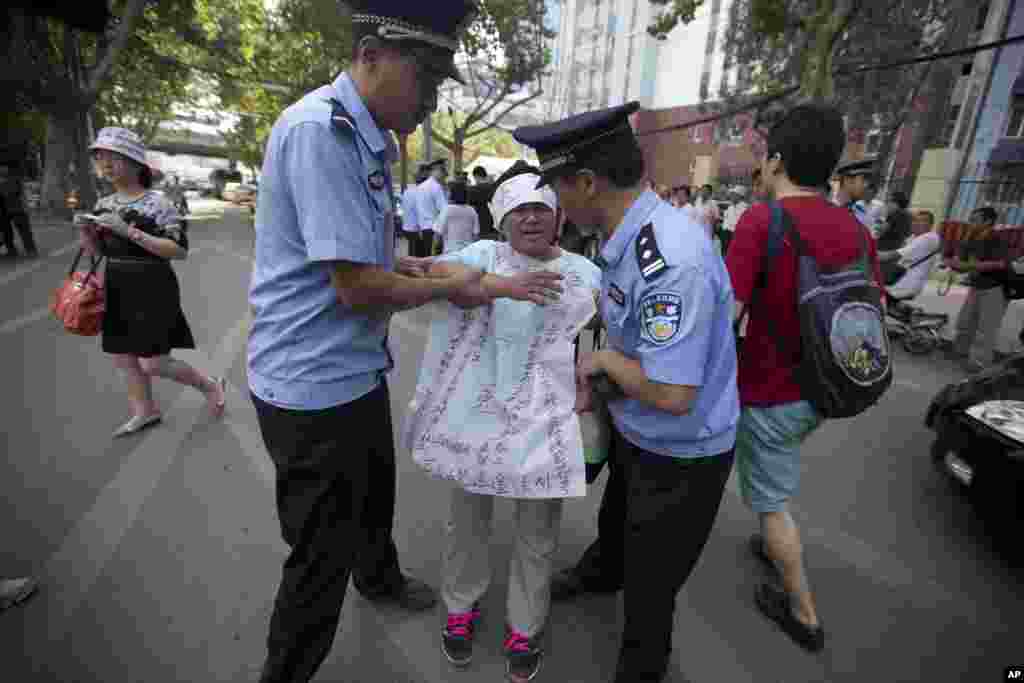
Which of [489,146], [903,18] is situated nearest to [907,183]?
[903,18]

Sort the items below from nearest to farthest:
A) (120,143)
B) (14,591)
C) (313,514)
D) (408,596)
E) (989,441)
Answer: (313,514), (14,591), (408,596), (989,441), (120,143)

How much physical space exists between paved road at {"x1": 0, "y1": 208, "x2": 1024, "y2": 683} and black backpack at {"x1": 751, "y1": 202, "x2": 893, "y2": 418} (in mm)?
787

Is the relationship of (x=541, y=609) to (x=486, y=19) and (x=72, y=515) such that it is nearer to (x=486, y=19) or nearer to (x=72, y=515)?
(x=72, y=515)

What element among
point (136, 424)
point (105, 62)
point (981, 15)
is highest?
point (981, 15)

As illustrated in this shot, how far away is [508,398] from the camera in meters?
1.73

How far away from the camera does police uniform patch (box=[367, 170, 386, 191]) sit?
1.44 m

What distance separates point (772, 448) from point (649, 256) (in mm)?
1160

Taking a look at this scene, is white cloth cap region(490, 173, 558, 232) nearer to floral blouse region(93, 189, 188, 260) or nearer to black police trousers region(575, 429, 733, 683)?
black police trousers region(575, 429, 733, 683)

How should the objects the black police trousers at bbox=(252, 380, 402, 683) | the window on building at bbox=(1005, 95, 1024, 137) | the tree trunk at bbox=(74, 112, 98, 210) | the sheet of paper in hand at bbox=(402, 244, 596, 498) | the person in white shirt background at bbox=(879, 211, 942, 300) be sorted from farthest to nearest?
the tree trunk at bbox=(74, 112, 98, 210), the window on building at bbox=(1005, 95, 1024, 137), the person in white shirt background at bbox=(879, 211, 942, 300), the sheet of paper in hand at bbox=(402, 244, 596, 498), the black police trousers at bbox=(252, 380, 402, 683)

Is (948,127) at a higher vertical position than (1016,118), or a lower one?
higher

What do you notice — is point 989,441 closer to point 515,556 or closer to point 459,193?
point 515,556

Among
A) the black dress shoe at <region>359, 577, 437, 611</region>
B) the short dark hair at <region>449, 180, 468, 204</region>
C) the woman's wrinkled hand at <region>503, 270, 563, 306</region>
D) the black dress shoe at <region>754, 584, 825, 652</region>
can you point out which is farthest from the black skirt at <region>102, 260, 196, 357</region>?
the short dark hair at <region>449, 180, 468, 204</region>

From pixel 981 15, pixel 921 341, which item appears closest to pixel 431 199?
pixel 921 341

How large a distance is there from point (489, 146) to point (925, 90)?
40.7m
